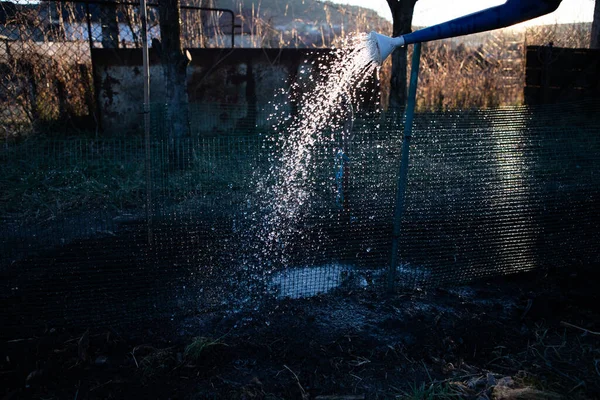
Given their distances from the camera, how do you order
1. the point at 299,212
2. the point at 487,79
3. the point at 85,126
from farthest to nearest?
the point at 487,79
the point at 85,126
the point at 299,212

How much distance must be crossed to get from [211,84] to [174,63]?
2.50 meters

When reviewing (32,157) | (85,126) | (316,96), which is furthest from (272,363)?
(85,126)

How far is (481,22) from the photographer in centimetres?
278

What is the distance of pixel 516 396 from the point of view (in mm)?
2539

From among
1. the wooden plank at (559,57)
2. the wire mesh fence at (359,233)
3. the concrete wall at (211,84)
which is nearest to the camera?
the wire mesh fence at (359,233)

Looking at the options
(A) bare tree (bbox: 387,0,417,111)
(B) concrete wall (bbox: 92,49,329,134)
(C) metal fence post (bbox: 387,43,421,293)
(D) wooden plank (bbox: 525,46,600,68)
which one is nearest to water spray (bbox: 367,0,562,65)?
(C) metal fence post (bbox: 387,43,421,293)

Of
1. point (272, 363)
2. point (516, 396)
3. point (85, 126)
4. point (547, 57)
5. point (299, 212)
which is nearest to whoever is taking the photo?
point (516, 396)

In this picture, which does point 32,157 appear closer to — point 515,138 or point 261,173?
point 261,173

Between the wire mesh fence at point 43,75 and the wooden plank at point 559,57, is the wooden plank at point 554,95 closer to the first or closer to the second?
the wooden plank at point 559,57

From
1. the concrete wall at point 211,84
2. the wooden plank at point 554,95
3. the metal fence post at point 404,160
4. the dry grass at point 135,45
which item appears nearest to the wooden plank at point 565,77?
the wooden plank at point 554,95

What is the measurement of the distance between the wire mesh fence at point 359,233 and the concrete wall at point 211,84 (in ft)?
12.6

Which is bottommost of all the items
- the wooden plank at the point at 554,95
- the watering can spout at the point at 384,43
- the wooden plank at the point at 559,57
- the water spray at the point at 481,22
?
the watering can spout at the point at 384,43

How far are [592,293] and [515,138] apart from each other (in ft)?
4.50

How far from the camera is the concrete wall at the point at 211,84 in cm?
827
